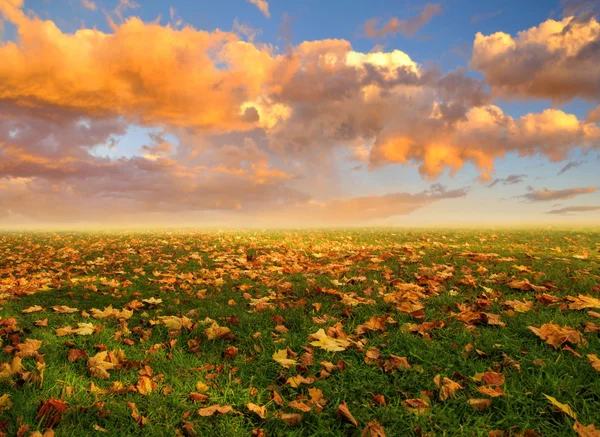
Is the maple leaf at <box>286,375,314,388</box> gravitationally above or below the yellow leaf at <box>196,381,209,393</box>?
above

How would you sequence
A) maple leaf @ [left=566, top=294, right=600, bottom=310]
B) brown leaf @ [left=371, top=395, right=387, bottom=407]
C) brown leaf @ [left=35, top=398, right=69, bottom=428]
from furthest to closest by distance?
maple leaf @ [left=566, top=294, right=600, bottom=310] → brown leaf @ [left=371, top=395, right=387, bottom=407] → brown leaf @ [left=35, top=398, right=69, bottom=428]

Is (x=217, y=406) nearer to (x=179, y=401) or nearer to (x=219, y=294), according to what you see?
(x=179, y=401)

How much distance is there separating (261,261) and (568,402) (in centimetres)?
760

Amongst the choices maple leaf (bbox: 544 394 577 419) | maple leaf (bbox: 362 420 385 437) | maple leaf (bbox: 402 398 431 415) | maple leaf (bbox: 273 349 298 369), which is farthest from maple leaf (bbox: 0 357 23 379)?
maple leaf (bbox: 544 394 577 419)

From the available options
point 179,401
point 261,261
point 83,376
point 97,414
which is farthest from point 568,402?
point 261,261

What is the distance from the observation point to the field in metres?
2.84

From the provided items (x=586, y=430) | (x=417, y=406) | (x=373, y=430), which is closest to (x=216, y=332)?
(x=373, y=430)

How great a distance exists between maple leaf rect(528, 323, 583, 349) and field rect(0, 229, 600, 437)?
0.02 m

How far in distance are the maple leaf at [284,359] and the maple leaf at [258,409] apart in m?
0.61

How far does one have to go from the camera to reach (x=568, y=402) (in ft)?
9.15

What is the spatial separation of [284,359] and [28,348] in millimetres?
2977

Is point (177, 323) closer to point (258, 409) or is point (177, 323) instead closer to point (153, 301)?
point (153, 301)

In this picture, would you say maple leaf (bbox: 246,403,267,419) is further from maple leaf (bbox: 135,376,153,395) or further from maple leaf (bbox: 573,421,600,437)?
maple leaf (bbox: 573,421,600,437)

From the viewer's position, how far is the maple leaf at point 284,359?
11.9 ft
